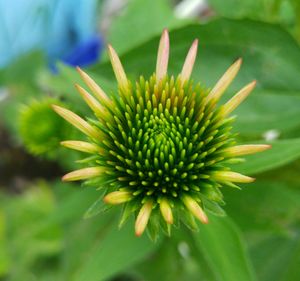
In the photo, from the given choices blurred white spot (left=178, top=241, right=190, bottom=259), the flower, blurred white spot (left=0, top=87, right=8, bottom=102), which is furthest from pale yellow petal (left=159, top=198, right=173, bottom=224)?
blurred white spot (left=0, top=87, right=8, bottom=102)

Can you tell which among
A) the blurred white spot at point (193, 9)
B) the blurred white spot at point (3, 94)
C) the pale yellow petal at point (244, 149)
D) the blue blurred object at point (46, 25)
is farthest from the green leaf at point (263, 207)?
the blue blurred object at point (46, 25)

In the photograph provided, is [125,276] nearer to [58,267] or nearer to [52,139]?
[58,267]

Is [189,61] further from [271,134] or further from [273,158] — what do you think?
[271,134]

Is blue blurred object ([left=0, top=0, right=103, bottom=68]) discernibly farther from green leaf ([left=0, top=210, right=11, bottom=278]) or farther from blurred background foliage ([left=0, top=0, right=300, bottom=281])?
blurred background foliage ([left=0, top=0, right=300, bottom=281])

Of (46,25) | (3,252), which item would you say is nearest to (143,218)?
(3,252)

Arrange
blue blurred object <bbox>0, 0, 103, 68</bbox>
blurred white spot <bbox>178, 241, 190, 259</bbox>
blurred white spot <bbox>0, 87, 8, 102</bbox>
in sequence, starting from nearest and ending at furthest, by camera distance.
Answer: blurred white spot <bbox>178, 241, 190, 259</bbox> → blurred white spot <bbox>0, 87, 8, 102</bbox> → blue blurred object <bbox>0, 0, 103, 68</bbox>

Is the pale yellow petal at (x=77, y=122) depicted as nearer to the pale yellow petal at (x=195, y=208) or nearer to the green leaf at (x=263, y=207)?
the pale yellow petal at (x=195, y=208)

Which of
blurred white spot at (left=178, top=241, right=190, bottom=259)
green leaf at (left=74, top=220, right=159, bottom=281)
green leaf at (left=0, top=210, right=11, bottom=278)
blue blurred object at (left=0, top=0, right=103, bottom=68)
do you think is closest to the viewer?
green leaf at (left=74, top=220, right=159, bottom=281)
